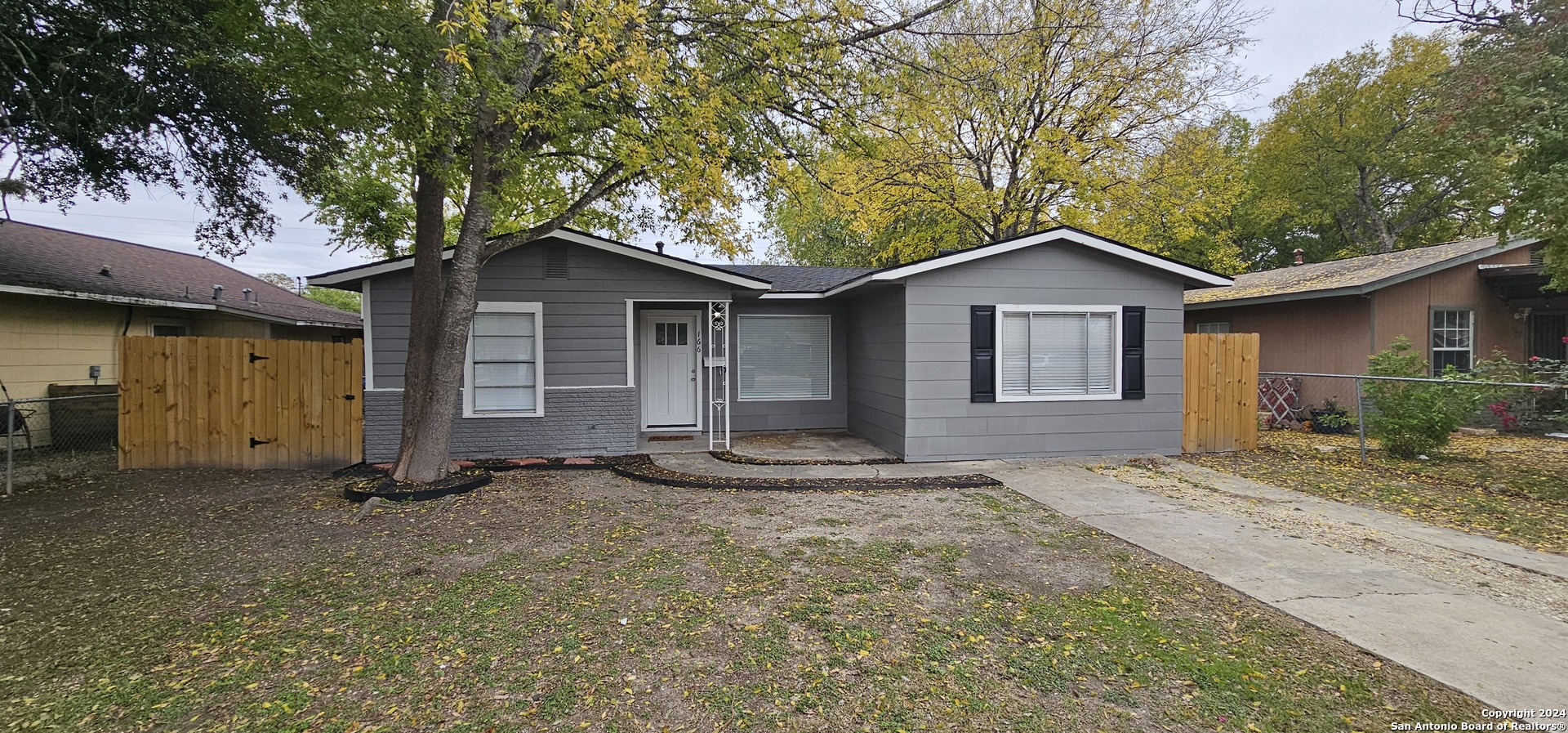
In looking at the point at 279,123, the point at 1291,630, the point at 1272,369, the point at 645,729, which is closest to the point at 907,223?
the point at 1272,369

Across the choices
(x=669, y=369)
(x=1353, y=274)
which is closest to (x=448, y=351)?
(x=669, y=369)

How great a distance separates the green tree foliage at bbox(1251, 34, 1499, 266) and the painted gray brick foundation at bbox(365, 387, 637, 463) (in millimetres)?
23491

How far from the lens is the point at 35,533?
4852 millimetres

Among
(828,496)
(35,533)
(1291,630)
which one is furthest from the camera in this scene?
(828,496)

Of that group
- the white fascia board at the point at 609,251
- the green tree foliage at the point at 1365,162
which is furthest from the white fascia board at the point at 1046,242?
the green tree foliage at the point at 1365,162

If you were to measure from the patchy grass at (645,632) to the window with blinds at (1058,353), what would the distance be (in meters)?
3.03

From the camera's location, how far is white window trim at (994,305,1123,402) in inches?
305

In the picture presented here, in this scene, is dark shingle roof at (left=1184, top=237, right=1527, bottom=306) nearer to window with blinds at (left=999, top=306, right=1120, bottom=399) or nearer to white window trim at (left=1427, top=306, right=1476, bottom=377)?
white window trim at (left=1427, top=306, right=1476, bottom=377)

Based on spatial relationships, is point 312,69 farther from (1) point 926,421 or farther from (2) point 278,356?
(1) point 926,421

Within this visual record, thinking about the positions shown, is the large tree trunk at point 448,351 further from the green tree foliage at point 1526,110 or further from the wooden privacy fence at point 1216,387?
the green tree foliage at point 1526,110

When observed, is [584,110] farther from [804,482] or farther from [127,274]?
[127,274]

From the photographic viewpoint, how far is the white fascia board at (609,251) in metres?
7.35

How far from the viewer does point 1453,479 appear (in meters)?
6.68

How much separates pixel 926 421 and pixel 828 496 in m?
2.12
